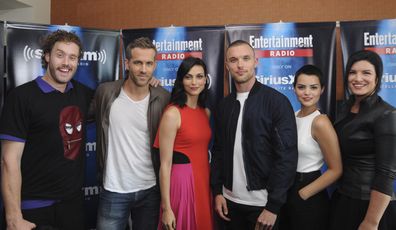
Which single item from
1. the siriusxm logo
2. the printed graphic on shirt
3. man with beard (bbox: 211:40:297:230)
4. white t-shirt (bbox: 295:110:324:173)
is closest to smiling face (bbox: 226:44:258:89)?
man with beard (bbox: 211:40:297:230)

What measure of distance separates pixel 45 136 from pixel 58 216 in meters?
0.47

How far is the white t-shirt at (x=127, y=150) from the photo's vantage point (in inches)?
74.2

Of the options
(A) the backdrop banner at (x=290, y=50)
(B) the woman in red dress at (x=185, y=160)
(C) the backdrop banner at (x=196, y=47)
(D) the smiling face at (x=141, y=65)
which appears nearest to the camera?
(B) the woman in red dress at (x=185, y=160)

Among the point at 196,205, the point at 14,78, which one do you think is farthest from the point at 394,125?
the point at 14,78

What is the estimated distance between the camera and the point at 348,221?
1.63 metres

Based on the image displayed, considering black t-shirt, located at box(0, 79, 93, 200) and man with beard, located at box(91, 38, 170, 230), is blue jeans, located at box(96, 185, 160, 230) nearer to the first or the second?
man with beard, located at box(91, 38, 170, 230)

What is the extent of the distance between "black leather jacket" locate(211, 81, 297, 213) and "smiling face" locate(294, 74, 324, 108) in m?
0.17

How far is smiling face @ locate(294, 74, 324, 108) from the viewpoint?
184 centimetres

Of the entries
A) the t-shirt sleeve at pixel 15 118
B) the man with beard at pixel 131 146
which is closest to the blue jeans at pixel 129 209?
the man with beard at pixel 131 146

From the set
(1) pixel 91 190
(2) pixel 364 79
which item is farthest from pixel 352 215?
(1) pixel 91 190

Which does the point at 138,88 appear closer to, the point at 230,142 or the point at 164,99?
the point at 164,99

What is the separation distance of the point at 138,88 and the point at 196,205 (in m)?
0.83

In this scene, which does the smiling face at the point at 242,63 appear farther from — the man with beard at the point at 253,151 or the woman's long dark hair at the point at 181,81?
the woman's long dark hair at the point at 181,81

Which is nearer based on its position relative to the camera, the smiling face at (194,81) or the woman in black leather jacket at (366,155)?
the woman in black leather jacket at (366,155)
